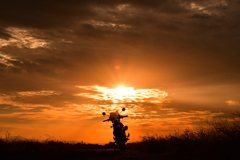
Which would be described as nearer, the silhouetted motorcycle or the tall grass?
the tall grass

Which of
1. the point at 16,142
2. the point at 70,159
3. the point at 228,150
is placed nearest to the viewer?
the point at 228,150

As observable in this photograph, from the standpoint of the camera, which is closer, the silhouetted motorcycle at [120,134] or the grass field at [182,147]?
the grass field at [182,147]

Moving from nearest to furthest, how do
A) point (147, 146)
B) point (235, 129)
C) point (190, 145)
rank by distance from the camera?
point (235, 129) → point (190, 145) → point (147, 146)

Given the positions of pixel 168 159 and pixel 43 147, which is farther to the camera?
pixel 43 147

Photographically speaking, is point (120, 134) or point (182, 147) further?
point (120, 134)

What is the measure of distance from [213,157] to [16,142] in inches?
438

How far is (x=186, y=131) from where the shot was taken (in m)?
11.9

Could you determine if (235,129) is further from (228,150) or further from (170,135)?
(170,135)

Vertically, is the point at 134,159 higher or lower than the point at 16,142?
lower

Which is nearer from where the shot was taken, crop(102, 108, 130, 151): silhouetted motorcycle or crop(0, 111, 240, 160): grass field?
crop(0, 111, 240, 160): grass field

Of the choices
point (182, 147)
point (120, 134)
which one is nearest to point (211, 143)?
point (182, 147)

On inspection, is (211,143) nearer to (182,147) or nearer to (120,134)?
(182,147)

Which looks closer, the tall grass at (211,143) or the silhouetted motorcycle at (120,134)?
the tall grass at (211,143)

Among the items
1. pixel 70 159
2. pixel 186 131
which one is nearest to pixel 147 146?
pixel 186 131
